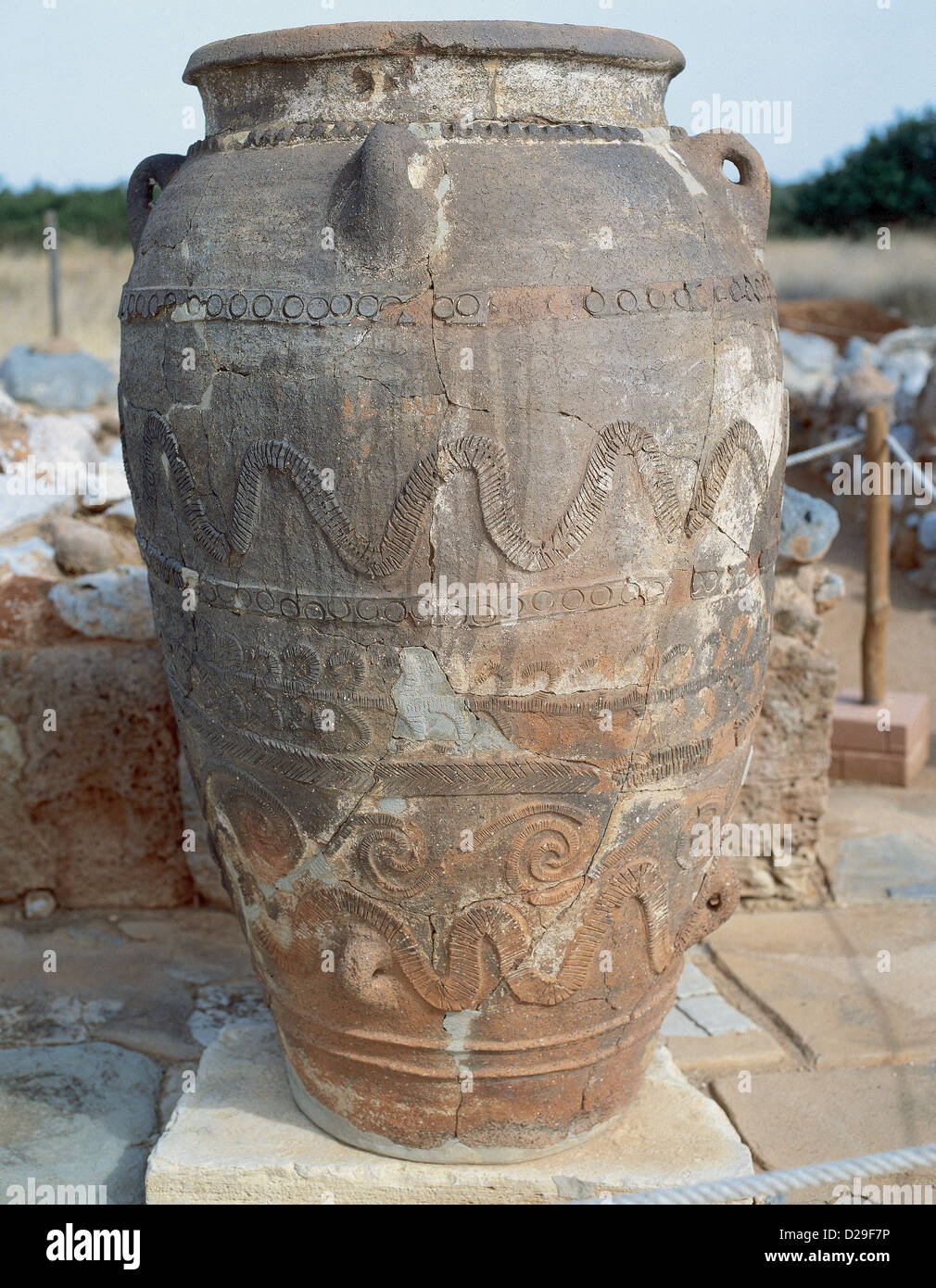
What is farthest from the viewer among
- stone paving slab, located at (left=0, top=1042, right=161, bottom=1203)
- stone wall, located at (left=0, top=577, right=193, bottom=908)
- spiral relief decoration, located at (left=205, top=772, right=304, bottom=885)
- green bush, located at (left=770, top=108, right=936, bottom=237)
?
green bush, located at (left=770, top=108, right=936, bottom=237)

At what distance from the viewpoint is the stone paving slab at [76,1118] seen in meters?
2.74

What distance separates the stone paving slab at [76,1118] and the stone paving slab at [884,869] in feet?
7.42

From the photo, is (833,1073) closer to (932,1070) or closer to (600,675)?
(932,1070)

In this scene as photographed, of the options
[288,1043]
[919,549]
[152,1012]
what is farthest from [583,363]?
[919,549]

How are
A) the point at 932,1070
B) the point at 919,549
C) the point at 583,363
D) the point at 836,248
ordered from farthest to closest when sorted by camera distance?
the point at 836,248 < the point at 919,549 < the point at 932,1070 < the point at 583,363

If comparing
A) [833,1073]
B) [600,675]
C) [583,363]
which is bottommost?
[833,1073]

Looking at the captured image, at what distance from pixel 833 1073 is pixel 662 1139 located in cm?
70

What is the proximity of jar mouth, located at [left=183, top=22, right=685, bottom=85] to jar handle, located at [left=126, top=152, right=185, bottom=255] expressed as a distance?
356mm

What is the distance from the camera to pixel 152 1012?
3.38m

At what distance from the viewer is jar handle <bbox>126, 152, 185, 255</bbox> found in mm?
2529

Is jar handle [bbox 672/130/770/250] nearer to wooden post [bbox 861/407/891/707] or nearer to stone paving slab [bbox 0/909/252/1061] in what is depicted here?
stone paving slab [bbox 0/909/252/1061]

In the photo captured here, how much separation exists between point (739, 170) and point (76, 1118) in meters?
2.53

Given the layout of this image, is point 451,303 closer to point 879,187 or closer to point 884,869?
point 884,869

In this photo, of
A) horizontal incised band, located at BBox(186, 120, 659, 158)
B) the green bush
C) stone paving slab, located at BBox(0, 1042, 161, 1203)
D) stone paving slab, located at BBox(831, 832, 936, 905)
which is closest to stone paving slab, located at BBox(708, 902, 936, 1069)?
stone paving slab, located at BBox(831, 832, 936, 905)
